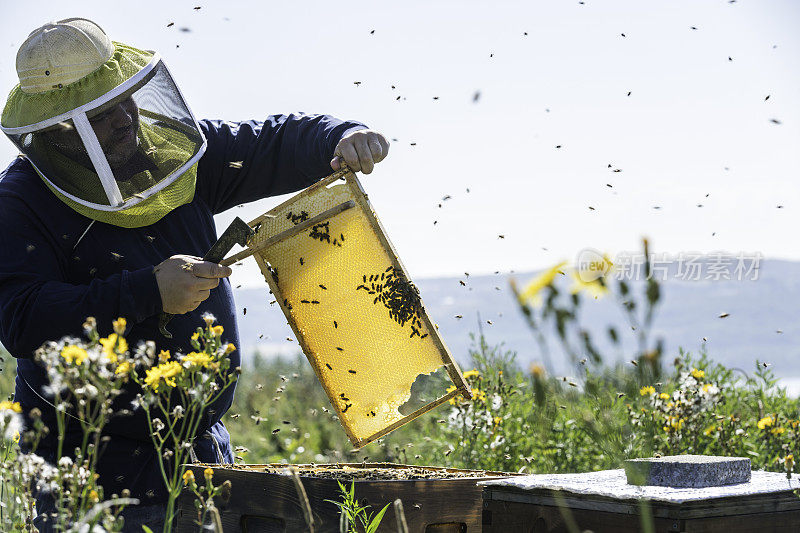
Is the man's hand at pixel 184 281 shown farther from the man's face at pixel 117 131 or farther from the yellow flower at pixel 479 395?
the yellow flower at pixel 479 395

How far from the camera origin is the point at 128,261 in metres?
3.22

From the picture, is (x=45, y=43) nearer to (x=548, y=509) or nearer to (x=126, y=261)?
(x=126, y=261)

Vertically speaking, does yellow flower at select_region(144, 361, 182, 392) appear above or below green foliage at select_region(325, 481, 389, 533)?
above

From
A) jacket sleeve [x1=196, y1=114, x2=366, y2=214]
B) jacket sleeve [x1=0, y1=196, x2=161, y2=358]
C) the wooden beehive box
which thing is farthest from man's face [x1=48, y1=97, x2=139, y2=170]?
the wooden beehive box

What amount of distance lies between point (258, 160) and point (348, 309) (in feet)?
3.05

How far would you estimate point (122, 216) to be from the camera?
127 inches

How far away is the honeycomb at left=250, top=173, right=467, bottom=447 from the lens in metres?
3.26

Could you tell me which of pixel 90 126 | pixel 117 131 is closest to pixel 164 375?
pixel 90 126

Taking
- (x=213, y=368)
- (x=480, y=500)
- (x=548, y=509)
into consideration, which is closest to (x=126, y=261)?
(x=213, y=368)

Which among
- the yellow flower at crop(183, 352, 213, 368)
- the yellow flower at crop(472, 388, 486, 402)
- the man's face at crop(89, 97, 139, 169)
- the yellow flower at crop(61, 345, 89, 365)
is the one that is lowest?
the yellow flower at crop(472, 388, 486, 402)

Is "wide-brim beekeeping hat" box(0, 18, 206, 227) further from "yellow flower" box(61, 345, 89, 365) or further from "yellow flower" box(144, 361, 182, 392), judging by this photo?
→ "yellow flower" box(61, 345, 89, 365)

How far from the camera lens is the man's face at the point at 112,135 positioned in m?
3.12

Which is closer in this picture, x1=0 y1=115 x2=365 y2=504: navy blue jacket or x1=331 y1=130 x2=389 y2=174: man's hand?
x1=0 y1=115 x2=365 y2=504: navy blue jacket

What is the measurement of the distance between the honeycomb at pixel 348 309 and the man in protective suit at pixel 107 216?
0.26m
